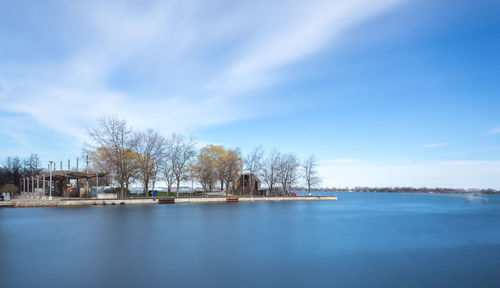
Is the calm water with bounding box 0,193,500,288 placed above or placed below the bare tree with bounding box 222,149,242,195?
below

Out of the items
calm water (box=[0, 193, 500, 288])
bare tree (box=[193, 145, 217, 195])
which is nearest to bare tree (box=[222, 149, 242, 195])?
bare tree (box=[193, 145, 217, 195])

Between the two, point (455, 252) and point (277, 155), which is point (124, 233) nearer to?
point (455, 252)

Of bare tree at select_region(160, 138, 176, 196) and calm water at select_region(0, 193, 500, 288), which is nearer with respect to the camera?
calm water at select_region(0, 193, 500, 288)

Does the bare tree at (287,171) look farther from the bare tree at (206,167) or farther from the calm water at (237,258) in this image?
the calm water at (237,258)

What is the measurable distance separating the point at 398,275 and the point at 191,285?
6775mm

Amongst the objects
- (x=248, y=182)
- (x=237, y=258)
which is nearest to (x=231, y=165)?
(x=248, y=182)

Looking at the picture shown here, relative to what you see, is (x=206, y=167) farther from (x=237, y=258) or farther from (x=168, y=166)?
(x=237, y=258)

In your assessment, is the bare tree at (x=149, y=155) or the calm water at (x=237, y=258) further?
the bare tree at (x=149, y=155)

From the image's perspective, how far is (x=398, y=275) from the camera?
35.2 feet

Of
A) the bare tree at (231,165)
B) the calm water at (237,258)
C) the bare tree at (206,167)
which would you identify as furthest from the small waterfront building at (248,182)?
the calm water at (237,258)

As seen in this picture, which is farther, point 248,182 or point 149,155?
point 248,182

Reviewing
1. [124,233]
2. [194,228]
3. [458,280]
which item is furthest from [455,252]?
[124,233]

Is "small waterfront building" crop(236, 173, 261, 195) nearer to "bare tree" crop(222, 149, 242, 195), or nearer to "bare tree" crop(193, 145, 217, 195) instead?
"bare tree" crop(222, 149, 242, 195)

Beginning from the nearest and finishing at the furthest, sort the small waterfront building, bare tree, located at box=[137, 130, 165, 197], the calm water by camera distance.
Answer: the calm water
bare tree, located at box=[137, 130, 165, 197]
the small waterfront building
